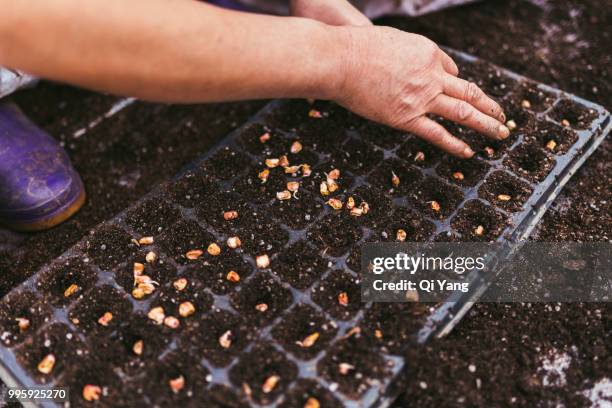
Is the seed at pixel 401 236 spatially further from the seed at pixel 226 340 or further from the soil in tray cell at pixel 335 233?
the seed at pixel 226 340

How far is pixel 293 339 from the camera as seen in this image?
0.95m

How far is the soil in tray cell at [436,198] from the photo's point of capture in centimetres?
110

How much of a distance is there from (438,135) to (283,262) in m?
0.40

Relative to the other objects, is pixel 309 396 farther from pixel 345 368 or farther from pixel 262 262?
pixel 262 262

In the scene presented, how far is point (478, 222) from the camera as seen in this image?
1095 millimetres

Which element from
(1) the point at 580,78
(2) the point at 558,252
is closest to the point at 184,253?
(2) the point at 558,252

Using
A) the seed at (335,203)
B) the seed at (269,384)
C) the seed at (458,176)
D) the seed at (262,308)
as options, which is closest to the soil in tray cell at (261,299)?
the seed at (262,308)

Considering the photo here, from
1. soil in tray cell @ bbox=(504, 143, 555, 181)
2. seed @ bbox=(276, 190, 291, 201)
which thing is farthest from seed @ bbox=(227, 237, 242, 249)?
soil in tray cell @ bbox=(504, 143, 555, 181)

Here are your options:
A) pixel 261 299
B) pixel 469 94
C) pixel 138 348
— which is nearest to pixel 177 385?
pixel 138 348

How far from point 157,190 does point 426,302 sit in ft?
1.99

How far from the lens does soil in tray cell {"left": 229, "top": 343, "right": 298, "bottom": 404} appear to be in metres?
0.89

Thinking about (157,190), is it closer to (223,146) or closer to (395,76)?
(223,146)

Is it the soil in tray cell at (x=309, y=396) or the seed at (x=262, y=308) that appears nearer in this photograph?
the soil in tray cell at (x=309, y=396)

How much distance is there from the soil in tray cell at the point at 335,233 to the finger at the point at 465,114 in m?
0.28
